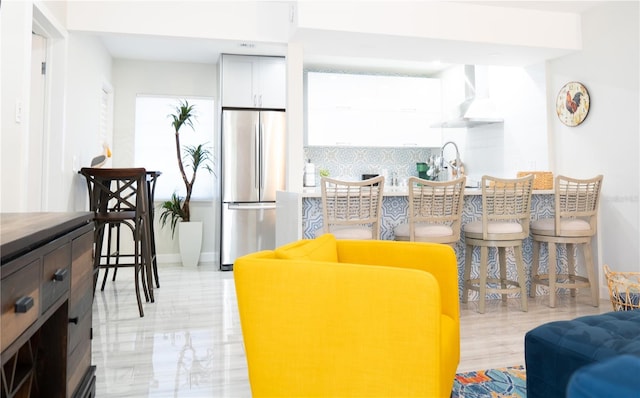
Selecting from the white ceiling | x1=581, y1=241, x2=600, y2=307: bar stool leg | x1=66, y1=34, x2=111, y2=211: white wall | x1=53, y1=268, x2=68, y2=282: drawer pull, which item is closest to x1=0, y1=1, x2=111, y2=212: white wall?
x1=66, y1=34, x2=111, y2=211: white wall

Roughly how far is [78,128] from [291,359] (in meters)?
3.33

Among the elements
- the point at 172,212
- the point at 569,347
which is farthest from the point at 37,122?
the point at 569,347

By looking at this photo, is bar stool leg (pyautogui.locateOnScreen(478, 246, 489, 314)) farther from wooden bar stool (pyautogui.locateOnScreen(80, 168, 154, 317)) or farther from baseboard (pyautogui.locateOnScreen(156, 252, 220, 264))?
baseboard (pyautogui.locateOnScreen(156, 252, 220, 264))

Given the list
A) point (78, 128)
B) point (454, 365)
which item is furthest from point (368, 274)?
point (78, 128)

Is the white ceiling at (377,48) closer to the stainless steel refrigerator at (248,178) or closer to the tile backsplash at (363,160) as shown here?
the stainless steel refrigerator at (248,178)

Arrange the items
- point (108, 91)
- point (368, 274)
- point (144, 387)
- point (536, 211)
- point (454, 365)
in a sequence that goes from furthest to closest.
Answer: point (108, 91) < point (536, 211) < point (144, 387) < point (454, 365) < point (368, 274)

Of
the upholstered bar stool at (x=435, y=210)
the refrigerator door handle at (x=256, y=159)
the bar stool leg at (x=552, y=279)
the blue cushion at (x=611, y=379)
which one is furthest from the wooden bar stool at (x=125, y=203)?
the bar stool leg at (x=552, y=279)

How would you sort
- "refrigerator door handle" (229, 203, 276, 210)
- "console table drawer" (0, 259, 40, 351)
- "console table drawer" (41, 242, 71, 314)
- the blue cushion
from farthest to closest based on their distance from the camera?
"refrigerator door handle" (229, 203, 276, 210)
"console table drawer" (41, 242, 71, 314)
"console table drawer" (0, 259, 40, 351)
the blue cushion

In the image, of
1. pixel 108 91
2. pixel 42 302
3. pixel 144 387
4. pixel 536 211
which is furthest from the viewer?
pixel 108 91

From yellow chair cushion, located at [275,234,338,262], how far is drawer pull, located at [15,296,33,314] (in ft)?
2.37

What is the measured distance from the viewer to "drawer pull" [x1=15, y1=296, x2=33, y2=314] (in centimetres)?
92

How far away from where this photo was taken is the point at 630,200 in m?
3.45

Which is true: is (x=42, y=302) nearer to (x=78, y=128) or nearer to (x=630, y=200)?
(x=78, y=128)

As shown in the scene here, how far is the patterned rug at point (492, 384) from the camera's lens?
6.26 ft
